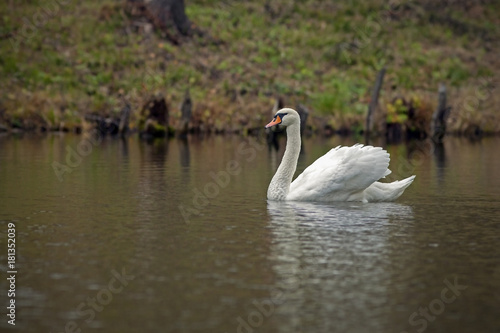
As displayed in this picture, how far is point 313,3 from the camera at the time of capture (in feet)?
211

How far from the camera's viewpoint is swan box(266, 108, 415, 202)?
640 inches

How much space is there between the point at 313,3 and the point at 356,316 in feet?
187

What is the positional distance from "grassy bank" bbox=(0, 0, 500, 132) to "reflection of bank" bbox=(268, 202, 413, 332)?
28.2 m

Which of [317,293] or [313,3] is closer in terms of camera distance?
[317,293]

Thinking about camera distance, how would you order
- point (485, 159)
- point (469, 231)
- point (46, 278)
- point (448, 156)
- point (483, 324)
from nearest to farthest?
1. point (483, 324)
2. point (46, 278)
3. point (469, 231)
4. point (485, 159)
5. point (448, 156)

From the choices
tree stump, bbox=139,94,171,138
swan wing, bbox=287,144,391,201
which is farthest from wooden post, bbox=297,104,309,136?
swan wing, bbox=287,144,391,201

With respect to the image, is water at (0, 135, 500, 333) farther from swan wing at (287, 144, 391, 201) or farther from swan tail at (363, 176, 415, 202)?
swan wing at (287, 144, 391, 201)

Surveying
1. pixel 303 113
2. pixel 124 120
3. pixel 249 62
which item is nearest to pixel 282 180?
pixel 303 113

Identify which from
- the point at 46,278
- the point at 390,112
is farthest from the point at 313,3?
the point at 46,278

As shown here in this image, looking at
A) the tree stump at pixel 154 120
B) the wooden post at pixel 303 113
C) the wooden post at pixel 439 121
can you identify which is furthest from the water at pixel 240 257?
the wooden post at pixel 439 121

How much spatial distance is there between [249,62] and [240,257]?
42540mm

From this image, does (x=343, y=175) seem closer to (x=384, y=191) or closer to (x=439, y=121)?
(x=384, y=191)

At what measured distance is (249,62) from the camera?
53.2m

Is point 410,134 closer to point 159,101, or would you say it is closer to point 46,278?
point 159,101
